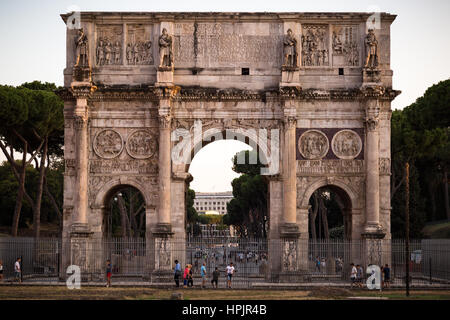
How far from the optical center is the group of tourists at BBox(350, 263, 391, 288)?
86.1 feet

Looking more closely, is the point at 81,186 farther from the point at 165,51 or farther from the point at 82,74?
the point at 165,51

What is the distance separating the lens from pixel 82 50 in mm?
28484

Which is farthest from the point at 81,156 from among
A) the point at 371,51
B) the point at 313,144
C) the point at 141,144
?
the point at 371,51

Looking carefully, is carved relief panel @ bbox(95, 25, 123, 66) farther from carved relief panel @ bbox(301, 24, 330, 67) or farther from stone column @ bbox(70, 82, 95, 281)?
carved relief panel @ bbox(301, 24, 330, 67)

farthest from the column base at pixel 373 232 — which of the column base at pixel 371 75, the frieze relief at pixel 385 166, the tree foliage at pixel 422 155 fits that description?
the tree foliage at pixel 422 155

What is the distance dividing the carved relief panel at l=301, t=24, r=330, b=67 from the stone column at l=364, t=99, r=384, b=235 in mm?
2706

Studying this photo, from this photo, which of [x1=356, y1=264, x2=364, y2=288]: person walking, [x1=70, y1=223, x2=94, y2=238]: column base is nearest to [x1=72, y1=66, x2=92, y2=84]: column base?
[x1=70, y1=223, x2=94, y2=238]: column base

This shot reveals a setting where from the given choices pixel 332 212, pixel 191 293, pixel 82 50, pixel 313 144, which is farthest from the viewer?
pixel 332 212

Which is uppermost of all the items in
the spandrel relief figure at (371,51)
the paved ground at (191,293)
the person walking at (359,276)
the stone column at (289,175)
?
the spandrel relief figure at (371,51)

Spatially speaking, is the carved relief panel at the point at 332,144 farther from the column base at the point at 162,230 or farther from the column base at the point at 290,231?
the column base at the point at 162,230

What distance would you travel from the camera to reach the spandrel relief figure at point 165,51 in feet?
92.6

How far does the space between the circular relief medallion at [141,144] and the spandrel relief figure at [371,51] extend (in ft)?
30.3

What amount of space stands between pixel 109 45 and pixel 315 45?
8508 mm

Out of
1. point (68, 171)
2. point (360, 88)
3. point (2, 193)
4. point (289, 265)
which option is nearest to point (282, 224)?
point (289, 265)
